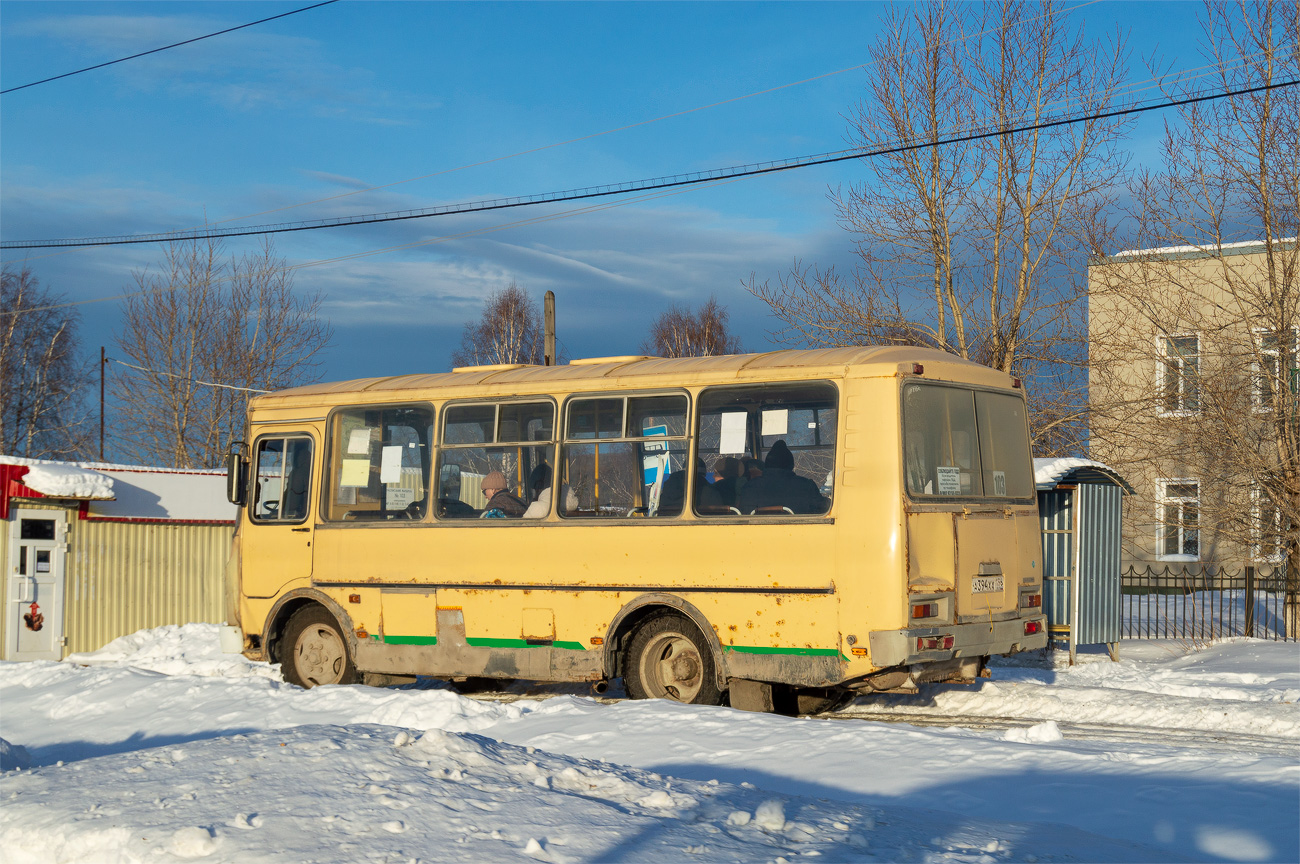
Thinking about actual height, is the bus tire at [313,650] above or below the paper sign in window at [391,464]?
below

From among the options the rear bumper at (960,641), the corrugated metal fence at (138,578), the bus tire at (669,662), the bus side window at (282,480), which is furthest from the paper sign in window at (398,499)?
the corrugated metal fence at (138,578)

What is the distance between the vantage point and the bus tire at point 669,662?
10.4 metres

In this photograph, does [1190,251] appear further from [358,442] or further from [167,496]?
[167,496]

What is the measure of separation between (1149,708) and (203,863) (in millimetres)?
8238

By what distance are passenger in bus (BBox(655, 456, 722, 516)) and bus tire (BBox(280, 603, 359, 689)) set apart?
406cm

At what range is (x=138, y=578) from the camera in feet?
71.9

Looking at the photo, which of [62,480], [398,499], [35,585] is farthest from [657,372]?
[35,585]

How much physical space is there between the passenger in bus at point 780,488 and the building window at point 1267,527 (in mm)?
12120

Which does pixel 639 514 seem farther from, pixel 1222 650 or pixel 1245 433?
pixel 1245 433

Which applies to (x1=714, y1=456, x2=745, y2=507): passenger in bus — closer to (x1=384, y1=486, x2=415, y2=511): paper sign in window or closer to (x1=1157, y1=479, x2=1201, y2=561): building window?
(x1=384, y1=486, x2=415, y2=511): paper sign in window

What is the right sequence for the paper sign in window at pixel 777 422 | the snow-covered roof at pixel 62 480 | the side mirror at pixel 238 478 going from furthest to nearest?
the snow-covered roof at pixel 62 480, the side mirror at pixel 238 478, the paper sign in window at pixel 777 422

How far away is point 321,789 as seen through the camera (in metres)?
5.86

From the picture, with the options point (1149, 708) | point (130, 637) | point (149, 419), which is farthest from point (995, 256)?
point (149, 419)

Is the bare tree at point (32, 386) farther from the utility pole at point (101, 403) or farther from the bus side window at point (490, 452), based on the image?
the bus side window at point (490, 452)
